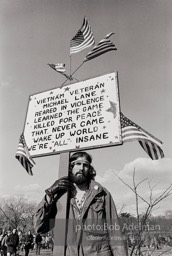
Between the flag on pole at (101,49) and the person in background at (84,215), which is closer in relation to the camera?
the person in background at (84,215)

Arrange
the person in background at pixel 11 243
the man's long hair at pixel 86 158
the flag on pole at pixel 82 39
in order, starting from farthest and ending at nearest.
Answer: the person in background at pixel 11 243, the flag on pole at pixel 82 39, the man's long hair at pixel 86 158

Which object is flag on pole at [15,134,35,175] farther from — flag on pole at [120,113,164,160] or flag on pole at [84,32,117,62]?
flag on pole at [84,32,117,62]

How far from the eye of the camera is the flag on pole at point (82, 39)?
14.9 ft

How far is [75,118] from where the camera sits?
3250 millimetres

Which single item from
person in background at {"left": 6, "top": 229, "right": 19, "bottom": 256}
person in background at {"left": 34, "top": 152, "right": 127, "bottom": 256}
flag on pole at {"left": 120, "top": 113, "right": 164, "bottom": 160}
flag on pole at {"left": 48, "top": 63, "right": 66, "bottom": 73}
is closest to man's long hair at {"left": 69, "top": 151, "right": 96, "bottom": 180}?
person in background at {"left": 34, "top": 152, "right": 127, "bottom": 256}

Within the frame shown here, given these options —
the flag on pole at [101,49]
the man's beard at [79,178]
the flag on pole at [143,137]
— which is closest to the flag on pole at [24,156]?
the man's beard at [79,178]

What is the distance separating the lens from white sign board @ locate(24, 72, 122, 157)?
3043mm

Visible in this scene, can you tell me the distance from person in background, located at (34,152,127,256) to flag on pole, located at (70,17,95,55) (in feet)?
6.72

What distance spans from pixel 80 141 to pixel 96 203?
0.65m

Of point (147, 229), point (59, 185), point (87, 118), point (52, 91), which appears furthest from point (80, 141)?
point (147, 229)

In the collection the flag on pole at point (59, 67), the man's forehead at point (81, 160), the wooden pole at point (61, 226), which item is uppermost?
the flag on pole at point (59, 67)

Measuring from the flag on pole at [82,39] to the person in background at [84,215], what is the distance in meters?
2.05

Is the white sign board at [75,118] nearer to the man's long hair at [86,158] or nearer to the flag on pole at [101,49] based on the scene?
the man's long hair at [86,158]

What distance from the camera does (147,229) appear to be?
348 cm
